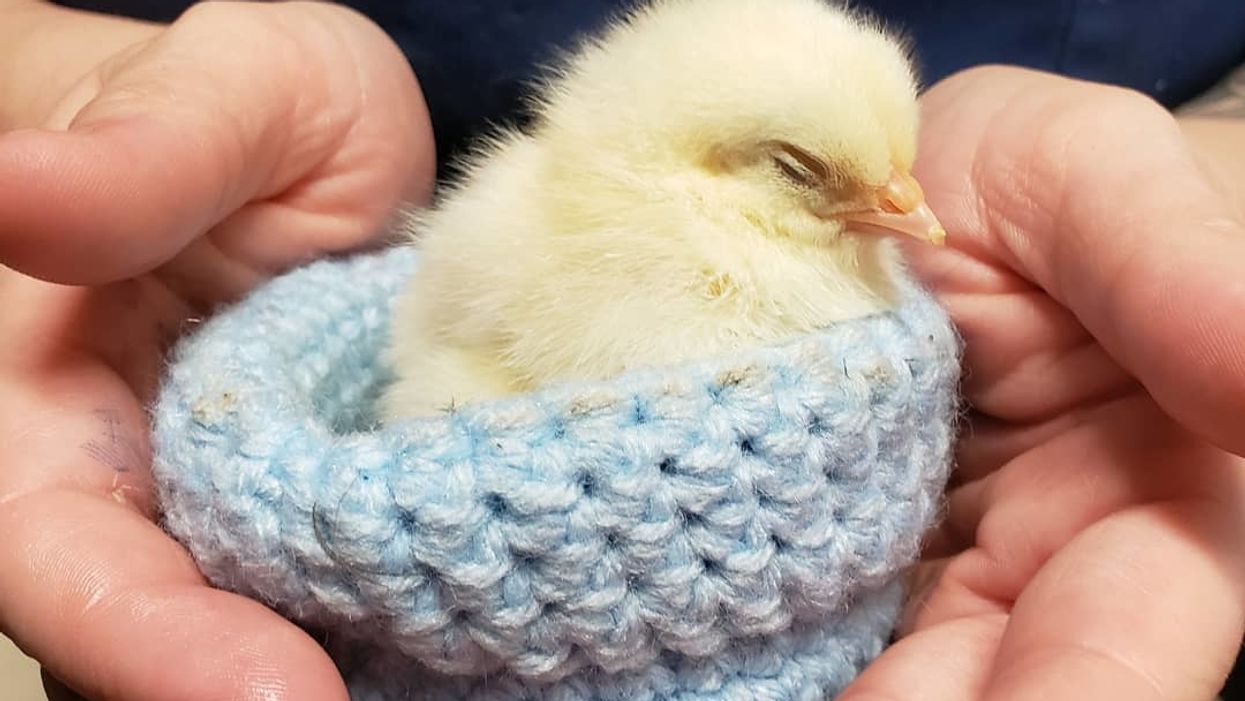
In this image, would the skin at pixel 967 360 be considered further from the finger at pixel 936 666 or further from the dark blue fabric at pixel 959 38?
the dark blue fabric at pixel 959 38

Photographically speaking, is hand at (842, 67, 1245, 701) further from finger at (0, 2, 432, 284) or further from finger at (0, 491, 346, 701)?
finger at (0, 2, 432, 284)

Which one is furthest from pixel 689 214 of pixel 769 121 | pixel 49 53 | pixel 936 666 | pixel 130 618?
pixel 49 53

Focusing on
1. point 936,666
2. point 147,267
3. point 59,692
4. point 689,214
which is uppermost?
point 689,214

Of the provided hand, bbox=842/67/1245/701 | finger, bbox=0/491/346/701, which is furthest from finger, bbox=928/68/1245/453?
finger, bbox=0/491/346/701

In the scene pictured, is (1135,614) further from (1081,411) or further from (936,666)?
(1081,411)

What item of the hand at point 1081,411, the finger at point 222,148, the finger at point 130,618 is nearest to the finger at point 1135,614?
the hand at point 1081,411

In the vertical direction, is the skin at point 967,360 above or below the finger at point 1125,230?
below

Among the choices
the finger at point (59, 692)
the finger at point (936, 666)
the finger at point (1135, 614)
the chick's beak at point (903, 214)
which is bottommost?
the finger at point (59, 692)

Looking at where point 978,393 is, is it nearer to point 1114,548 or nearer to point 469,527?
point 1114,548
